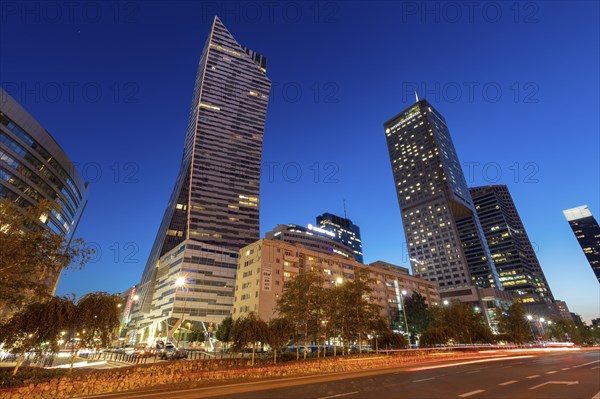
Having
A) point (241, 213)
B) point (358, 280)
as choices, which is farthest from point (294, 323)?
point (241, 213)

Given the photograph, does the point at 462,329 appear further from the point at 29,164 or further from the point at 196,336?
the point at 29,164

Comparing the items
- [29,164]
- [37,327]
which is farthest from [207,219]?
[37,327]

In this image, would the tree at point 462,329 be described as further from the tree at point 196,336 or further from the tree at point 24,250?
the tree at point 196,336

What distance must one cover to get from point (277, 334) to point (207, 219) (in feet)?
418

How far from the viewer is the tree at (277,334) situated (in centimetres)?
2940

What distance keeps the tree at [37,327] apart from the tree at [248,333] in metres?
13.5

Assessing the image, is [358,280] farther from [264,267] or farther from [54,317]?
[264,267]

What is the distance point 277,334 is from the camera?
30.2 meters

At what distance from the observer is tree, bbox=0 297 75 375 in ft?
61.5

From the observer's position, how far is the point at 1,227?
1886 centimetres

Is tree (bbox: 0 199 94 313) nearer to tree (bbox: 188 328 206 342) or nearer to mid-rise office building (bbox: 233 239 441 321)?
mid-rise office building (bbox: 233 239 441 321)

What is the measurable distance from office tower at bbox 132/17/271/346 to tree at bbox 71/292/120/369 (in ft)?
204

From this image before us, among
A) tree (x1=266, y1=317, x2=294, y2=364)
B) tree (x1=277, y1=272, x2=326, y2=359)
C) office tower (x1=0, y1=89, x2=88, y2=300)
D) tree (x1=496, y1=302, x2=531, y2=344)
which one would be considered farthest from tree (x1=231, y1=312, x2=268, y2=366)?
tree (x1=496, y1=302, x2=531, y2=344)

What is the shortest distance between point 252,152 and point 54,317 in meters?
170
